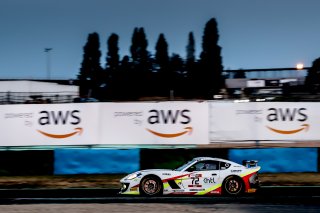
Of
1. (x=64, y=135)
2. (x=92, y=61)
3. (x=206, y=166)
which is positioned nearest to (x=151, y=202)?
(x=206, y=166)

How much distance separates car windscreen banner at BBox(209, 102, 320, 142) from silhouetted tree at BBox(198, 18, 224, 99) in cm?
4752

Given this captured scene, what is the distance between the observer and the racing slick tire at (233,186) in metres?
12.5

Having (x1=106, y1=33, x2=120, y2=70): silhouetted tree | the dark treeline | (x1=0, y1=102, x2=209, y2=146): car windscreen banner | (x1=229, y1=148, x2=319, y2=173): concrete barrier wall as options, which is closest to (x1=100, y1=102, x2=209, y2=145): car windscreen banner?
(x1=0, y1=102, x2=209, y2=146): car windscreen banner

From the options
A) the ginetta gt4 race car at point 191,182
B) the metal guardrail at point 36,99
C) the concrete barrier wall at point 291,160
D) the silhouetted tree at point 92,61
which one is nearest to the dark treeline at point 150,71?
the silhouetted tree at point 92,61

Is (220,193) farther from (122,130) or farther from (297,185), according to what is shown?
(122,130)

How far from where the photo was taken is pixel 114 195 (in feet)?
42.5

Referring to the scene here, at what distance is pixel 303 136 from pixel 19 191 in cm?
1067

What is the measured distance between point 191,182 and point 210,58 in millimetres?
61809

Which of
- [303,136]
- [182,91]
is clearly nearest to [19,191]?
[303,136]

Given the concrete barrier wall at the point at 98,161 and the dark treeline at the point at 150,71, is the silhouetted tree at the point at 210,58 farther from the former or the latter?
the concrete barrier wall at the point at 98,161

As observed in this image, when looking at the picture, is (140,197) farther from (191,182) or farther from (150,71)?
(150,71)

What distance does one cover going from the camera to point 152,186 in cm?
1246

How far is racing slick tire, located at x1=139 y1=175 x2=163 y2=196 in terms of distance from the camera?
40.8 feet

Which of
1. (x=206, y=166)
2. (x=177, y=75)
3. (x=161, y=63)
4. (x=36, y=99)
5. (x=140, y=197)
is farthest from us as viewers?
(x=161, y=63)
